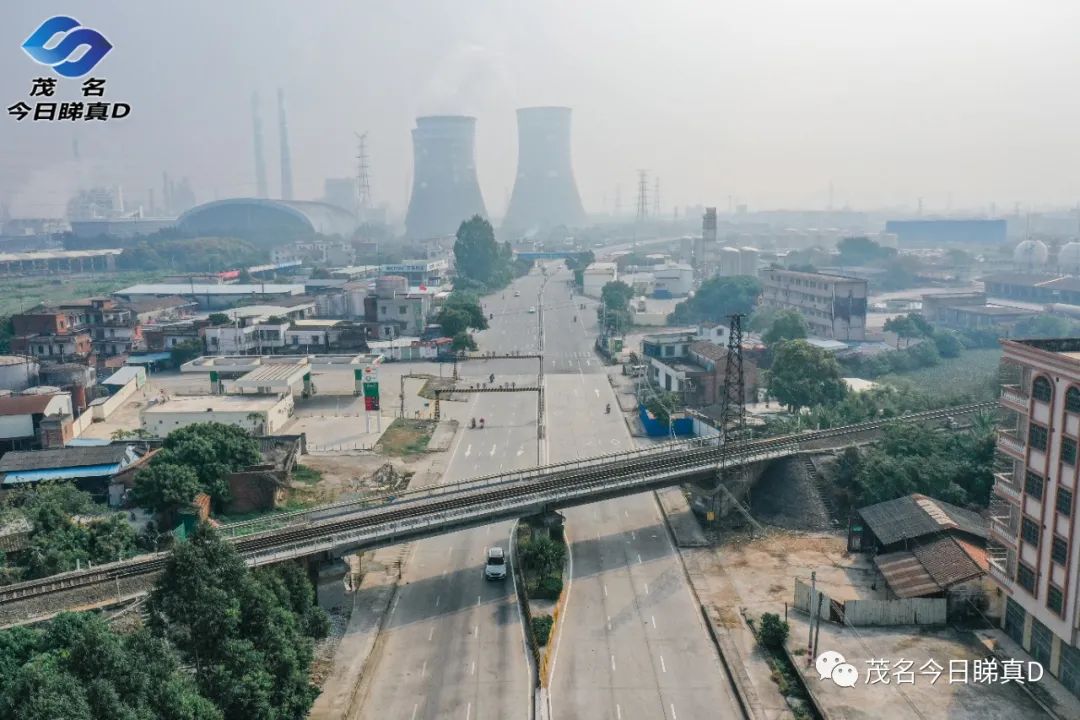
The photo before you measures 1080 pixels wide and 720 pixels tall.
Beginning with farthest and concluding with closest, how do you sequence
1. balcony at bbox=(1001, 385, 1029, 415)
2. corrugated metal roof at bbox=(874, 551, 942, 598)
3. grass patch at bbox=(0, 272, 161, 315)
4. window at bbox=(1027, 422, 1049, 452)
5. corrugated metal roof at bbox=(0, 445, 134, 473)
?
grass patch at bbox=(0, 272, 161, 315)
corrugated metal roof at bbox=(0, 445, 134, 473)
corrugated metal roof at bbox=(874, 551, 942, 598)
balcony at bbox=(1001, 385, 1029, 415)
window at bbox=(1027, 422, 1049, 452)

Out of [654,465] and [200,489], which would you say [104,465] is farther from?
[654,465]

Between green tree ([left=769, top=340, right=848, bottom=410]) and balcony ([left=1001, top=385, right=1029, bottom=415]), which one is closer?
balcony ([left=1001, top=385, right=1029, bottom=415])

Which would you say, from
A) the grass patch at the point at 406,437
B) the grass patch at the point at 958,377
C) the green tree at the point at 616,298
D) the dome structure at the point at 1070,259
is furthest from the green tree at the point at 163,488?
the dome structure at the point at 1070,259

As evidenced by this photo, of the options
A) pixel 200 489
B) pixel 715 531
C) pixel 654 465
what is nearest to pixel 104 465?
pixel 200 489

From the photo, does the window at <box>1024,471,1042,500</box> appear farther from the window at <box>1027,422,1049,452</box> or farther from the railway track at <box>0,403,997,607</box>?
the railway track at <box>0,403,997,607</box>

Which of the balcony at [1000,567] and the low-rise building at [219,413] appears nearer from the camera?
the balcony at [1000,567]

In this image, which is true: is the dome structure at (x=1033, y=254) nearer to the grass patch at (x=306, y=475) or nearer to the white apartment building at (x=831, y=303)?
the white apartment building at (x=831, y=303)

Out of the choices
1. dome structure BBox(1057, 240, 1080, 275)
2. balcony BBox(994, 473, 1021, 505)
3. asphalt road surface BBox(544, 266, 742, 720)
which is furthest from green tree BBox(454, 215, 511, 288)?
balcony BBox(994, 473, 1021, 505)
